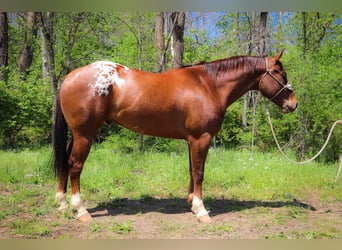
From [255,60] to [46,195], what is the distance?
397 cm

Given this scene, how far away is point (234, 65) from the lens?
462 centimetres

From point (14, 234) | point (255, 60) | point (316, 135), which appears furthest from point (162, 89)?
point (316, 135)

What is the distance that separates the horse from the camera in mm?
4176

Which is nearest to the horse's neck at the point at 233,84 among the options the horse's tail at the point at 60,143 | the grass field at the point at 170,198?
the grass field at the point at 170,198

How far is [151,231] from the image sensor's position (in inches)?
152

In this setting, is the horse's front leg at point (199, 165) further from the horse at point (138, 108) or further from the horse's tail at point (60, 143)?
the horse's tail at point (60, 143)

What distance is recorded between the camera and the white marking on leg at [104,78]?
4148mm

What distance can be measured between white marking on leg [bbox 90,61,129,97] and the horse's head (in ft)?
7.05

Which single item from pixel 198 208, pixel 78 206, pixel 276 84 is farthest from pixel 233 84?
pixel 78 206

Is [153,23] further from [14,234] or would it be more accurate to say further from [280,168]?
[14,234]

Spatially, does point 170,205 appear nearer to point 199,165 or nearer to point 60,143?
point 199,165

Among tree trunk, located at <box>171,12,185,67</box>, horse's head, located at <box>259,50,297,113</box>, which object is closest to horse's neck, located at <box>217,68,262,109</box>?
horse's head, located at <box>259,50,297,113</box>

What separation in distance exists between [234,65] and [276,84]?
0.70 meters

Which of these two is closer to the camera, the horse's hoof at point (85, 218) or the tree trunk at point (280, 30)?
the horse's hoof at point (85, 218)
